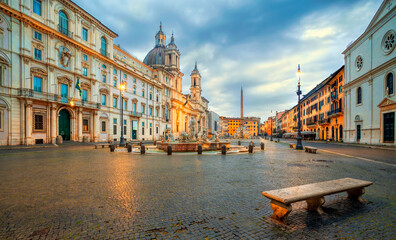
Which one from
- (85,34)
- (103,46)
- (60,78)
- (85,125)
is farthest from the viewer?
(103,46)

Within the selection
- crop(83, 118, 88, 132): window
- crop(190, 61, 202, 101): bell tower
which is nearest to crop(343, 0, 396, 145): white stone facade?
crop(83, 118, 88, 132): window

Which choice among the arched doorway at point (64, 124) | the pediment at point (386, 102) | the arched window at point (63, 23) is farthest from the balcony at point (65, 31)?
the pediment at point (386, 102)

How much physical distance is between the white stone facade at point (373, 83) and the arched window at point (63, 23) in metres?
44.3

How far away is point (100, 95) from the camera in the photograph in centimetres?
3516

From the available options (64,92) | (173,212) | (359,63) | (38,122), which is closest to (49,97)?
(64,92)

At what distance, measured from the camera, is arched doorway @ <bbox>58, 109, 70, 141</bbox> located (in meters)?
28.8

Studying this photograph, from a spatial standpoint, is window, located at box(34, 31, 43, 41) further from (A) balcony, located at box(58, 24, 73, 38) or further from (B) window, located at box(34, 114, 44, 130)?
(B) window, located at box(34, 114, 44, 130)

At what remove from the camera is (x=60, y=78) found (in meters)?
27.8

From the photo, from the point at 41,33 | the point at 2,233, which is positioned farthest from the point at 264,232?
the point at 41,33

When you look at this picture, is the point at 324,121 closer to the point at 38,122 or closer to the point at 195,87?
the point at 38,122

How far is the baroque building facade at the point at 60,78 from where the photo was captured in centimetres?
2227

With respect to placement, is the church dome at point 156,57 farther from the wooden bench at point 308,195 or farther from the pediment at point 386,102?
the wooden bench at point 308,195

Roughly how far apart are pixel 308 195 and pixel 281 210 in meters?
0.58

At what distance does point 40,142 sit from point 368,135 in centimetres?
4476
